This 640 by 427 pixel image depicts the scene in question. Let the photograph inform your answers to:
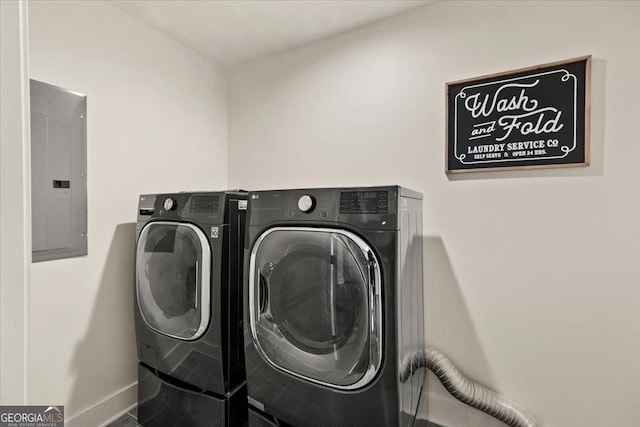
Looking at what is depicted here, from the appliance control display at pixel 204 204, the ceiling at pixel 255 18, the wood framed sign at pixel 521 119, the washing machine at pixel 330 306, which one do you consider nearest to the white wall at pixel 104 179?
the ceiling at pixel 255 18

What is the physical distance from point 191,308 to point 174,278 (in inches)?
7.7

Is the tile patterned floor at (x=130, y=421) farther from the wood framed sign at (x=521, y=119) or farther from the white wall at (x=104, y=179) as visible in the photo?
the wood framed sign at (x=521, y=119)

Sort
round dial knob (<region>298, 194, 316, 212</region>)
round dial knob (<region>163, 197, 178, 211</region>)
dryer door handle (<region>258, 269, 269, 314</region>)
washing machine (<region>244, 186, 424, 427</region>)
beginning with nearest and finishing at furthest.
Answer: washing machine (<region>244, 186, 424, 427</region>) < round dial knob (<region>298, 194, 316, 212</region>) < dryer door handle (<region>258, 269, 269, 314</region>) < round dial knob (<region>163, 197, 178, 211</region>)

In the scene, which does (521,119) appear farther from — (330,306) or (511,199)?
(330,306)

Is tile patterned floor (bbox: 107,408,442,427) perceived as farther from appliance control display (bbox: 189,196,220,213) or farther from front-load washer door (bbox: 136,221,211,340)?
appliance control display (bbox: 189,196,220,213)

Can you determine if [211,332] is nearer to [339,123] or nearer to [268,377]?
[268,377]

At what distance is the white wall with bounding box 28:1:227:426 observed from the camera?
1.64m

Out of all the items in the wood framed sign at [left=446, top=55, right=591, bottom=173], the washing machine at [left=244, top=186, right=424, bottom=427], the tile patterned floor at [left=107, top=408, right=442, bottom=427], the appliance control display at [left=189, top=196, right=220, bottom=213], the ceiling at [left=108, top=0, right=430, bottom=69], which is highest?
the ceiling at [left=108, top=0, right=430, bottom=69]

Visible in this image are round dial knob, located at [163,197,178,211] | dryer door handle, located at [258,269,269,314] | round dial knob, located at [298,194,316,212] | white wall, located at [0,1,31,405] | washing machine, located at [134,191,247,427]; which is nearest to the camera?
white wall, located at [0,1,31,405]

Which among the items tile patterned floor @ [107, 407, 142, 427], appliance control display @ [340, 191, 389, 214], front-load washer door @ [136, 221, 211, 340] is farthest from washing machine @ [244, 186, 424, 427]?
tile patterned floor @ [107, 407, 142, 427]

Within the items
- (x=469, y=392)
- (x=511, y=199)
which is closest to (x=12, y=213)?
(x=511, y=199)

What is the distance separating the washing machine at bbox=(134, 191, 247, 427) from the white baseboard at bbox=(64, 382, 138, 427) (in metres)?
0.20

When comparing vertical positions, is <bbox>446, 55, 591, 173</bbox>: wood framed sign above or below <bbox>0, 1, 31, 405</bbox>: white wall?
above

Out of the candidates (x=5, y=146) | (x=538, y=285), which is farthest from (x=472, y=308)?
(x=5, y=146)
